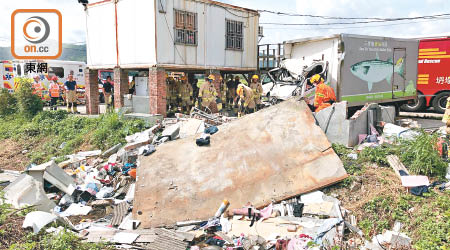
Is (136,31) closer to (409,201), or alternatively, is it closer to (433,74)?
→ (409,201)

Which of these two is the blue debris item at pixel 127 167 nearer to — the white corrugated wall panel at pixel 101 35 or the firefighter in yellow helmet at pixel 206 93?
the firefighter in yellow helmet at pixel 206 93

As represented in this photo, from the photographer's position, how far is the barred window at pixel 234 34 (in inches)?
546

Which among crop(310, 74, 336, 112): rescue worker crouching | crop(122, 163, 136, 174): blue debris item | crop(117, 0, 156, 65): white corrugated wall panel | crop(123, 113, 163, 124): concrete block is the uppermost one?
crop(117, 0, 156, 65): white corrugated wall panel

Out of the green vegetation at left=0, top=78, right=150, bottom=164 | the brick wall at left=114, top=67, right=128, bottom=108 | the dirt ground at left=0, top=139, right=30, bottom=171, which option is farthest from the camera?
the brick wall at left=114, top=67, right=128, bottom=108

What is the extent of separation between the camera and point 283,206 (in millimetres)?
5570

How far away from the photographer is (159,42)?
11648mm

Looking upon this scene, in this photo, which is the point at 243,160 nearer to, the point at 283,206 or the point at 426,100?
the point at 283,206

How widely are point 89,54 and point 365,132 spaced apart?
10952 millimetres

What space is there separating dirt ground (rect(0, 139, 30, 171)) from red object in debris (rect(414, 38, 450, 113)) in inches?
581

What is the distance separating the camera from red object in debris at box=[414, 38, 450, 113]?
46.0 feet

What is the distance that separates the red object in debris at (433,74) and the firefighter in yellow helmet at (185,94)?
30.4ft

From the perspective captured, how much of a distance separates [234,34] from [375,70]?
5496 mm

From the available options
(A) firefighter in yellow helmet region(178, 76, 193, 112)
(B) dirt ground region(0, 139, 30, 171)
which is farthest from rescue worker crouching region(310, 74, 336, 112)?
(B) dirt ground region(0, 139, 30, 171)

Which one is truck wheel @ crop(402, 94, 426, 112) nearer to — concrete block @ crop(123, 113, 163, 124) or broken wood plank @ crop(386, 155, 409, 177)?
broken wood plank @ crop(386, 155, 409, 177)
